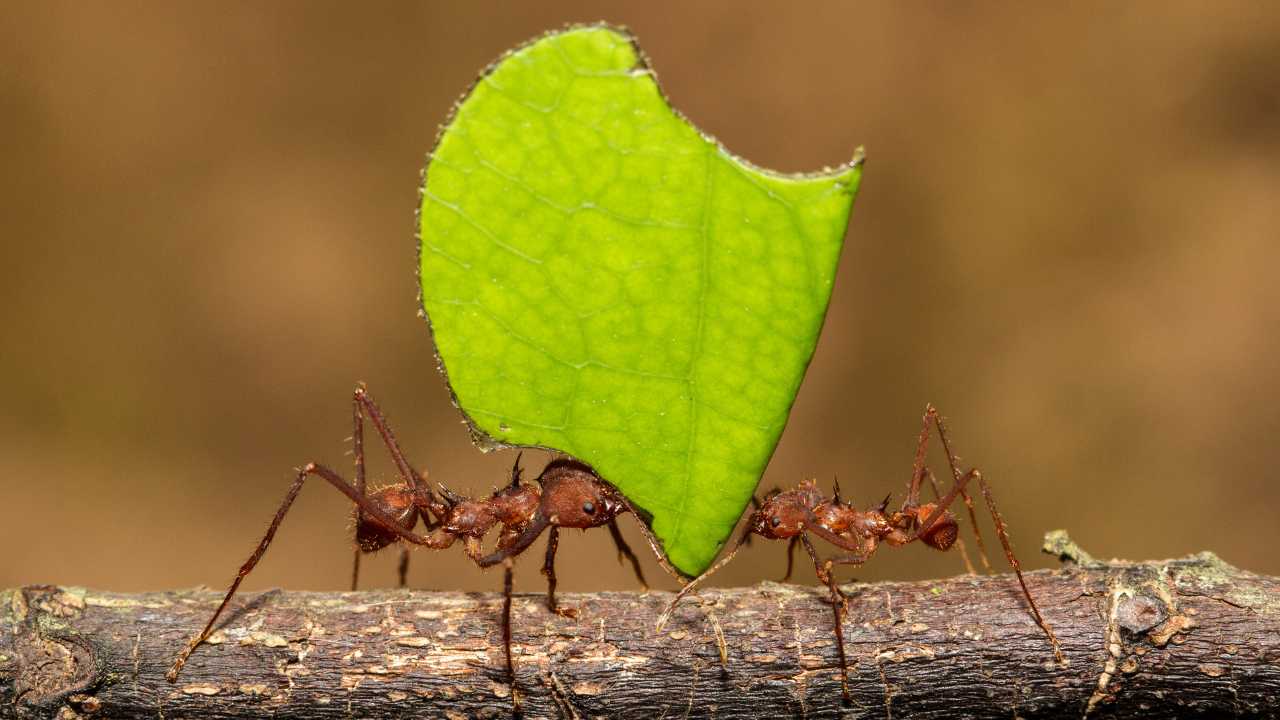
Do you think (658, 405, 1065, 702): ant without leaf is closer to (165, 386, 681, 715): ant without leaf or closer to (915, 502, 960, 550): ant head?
(915, 502, 960, 550): ant head

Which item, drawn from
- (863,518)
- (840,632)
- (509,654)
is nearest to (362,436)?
(509,654)

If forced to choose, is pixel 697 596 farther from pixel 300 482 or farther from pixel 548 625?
pixel 300 482

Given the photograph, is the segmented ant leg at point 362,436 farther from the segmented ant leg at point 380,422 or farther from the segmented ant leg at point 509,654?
the segmented ant leg at point 509,654

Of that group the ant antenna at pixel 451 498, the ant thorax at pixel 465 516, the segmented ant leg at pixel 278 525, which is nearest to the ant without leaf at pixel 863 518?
the ant thorax at pixel 465 516

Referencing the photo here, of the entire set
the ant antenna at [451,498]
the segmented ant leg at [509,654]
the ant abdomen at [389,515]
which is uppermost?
the ant antenna at [451,498]

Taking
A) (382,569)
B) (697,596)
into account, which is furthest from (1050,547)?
(382,569)

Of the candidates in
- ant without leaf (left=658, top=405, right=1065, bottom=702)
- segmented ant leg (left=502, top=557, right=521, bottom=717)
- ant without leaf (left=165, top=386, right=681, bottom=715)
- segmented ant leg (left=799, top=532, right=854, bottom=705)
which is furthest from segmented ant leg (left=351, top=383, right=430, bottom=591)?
segmented ant leg (left=799, top=532, right=854, bottom=705)

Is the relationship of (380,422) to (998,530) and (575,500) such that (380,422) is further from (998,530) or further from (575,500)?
(998,530)
